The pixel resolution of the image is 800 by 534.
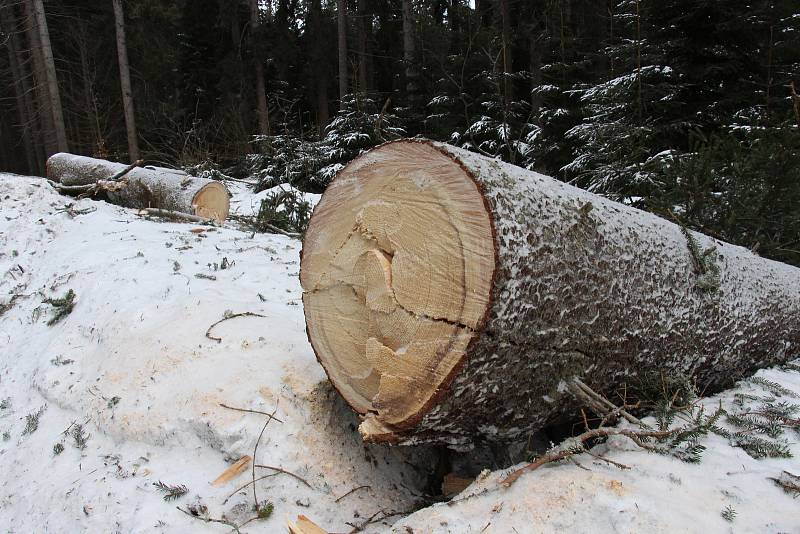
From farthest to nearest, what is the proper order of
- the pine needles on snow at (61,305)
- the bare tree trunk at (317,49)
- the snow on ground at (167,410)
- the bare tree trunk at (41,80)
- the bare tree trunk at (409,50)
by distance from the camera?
the bare tree trunk at (317,49)
the bare tree trunk at (409,50)
the bare tree trunk at (41,80)
the pine needles on snow at (61,305)
the snow on ground at (167,410)

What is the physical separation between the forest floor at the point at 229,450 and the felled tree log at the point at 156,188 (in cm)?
351

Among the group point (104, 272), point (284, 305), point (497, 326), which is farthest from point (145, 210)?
point (497, 326)

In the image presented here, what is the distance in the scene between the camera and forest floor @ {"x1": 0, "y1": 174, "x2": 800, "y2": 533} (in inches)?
Answer: 61.3

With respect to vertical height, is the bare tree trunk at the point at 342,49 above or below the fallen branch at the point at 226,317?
above

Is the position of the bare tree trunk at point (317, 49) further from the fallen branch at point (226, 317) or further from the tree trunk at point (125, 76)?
the fallen branch at point (226, 317)

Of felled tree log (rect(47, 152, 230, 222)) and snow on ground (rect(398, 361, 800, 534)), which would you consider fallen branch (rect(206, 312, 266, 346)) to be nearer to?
snow on ground (rect(398, 361, 800, 534))

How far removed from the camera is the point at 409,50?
1509 cm

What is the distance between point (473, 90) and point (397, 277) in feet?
41.5

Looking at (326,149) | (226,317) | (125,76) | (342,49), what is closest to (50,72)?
(125,76)

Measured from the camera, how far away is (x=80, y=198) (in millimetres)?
7402

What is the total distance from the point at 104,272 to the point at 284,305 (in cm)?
159

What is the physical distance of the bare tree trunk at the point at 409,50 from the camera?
14289mm

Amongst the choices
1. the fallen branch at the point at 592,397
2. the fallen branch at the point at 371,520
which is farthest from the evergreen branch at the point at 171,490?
the fallen branch at the point at 592,397

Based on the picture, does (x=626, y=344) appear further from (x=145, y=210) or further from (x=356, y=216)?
(x=145, y=210)
